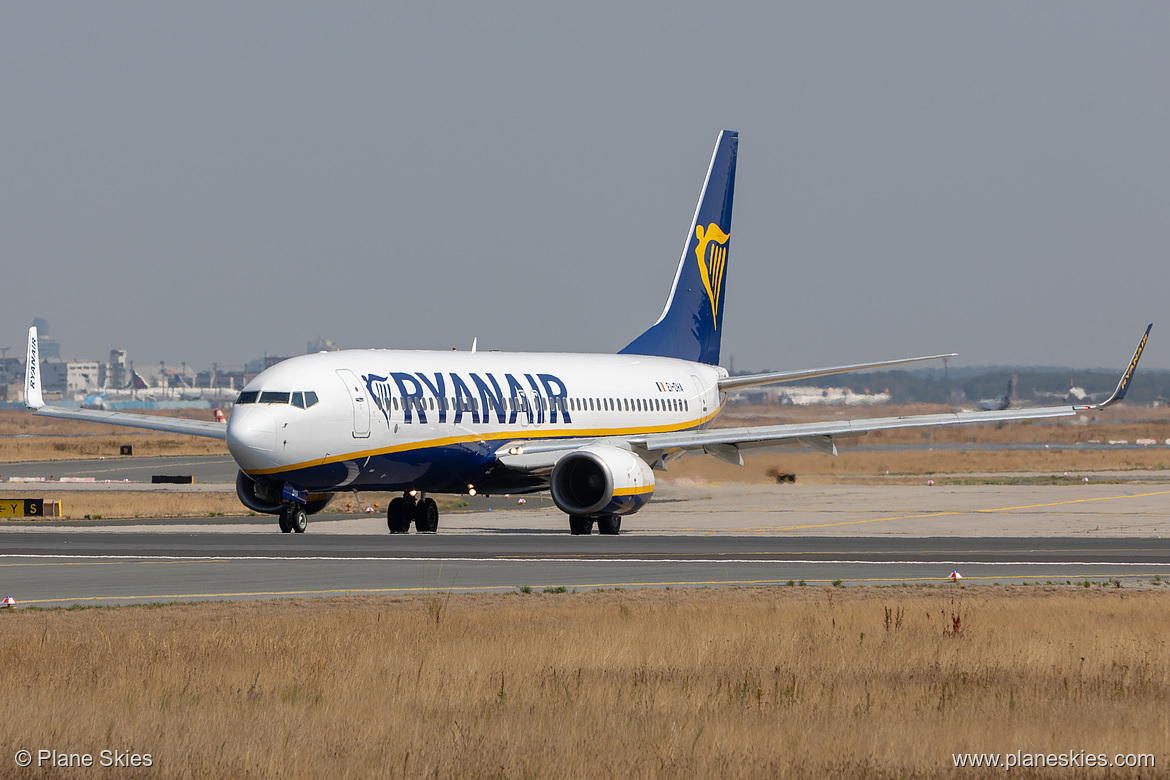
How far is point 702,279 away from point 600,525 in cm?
1716

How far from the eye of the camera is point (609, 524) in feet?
132

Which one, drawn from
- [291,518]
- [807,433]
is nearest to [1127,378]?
[807,433]

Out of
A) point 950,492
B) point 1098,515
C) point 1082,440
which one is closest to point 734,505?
point 950,492

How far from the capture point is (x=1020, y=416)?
40156 mm

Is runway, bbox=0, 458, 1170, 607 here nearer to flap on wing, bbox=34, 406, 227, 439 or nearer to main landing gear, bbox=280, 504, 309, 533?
main landing gear, bbox=280, 504, 309, 533

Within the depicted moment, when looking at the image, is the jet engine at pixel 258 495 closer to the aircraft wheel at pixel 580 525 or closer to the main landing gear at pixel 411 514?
the main landing gear at pixel 411 514

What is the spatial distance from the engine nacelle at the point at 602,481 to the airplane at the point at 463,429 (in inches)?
1.6

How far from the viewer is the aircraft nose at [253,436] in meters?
35.8

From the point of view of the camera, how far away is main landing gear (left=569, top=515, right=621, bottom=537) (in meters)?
40.3

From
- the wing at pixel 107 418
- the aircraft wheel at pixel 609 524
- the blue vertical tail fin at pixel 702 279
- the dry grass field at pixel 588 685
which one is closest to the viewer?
the dry grass field at pixel 588 685

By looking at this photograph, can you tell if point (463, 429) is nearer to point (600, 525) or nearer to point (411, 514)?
point (411, 514)

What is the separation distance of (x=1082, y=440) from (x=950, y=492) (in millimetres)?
62401

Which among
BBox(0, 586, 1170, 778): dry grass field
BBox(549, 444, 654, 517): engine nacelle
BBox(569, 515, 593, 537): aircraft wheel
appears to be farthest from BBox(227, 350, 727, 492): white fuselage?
BBox(0, 586, 1170, 778): dry grass field

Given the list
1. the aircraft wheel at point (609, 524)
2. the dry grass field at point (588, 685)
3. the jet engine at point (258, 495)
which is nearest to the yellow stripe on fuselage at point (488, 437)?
the jet engine at point (258, 495)
